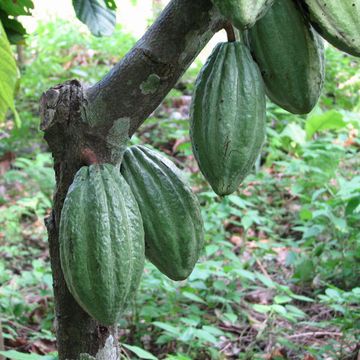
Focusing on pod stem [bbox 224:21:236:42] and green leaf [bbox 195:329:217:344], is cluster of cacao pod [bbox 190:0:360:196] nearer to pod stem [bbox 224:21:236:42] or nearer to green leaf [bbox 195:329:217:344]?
pod stem [bbox 224:21:236:42]

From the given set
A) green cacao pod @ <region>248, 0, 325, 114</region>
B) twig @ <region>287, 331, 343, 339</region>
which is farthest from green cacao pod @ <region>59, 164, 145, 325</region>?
twig @ <region>287, 331, 343, 339</region>

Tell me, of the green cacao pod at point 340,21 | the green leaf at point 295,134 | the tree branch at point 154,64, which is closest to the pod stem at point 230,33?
the tree branch at point 154,64

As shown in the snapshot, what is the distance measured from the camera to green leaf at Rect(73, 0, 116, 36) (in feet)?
5.86

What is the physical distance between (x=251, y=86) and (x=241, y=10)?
0.23m

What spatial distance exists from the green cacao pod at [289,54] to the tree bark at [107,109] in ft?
0.33

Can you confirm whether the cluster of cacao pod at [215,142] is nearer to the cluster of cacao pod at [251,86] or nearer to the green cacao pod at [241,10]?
the cluster of cacao pod at [251,86]

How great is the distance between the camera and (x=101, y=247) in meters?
1.00

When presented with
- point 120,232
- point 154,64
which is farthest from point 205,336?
point 154,64

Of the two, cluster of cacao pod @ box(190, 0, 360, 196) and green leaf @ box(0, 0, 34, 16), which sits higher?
green leaf @ box(0, 0, 34, 16)

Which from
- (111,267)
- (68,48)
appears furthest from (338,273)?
(68,48)

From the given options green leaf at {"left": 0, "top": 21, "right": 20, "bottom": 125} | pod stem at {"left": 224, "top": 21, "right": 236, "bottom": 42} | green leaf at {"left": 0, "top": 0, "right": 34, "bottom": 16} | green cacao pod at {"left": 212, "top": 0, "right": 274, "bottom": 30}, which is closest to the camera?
green cacao pod at {"left": 212, "top": 0, "right": 274, "bottom": 30}

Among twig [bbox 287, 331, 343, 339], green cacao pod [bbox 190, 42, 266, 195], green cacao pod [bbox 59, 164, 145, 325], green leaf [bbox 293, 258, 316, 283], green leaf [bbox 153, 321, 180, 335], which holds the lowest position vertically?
twig [bbox 287, 331, 343, 339]

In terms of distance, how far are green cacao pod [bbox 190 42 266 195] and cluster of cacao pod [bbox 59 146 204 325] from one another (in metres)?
0.15

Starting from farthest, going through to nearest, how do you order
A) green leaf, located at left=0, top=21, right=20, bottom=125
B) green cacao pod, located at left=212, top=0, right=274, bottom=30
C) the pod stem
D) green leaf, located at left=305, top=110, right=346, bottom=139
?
green leaf, located at left=305, top=110, right=346, bottom=139, green leaf, located at left=0, top=21, right=20, bottom=125, the pod stem, green cacao pod, located at left=212, top=0, right=274, bottom=30
